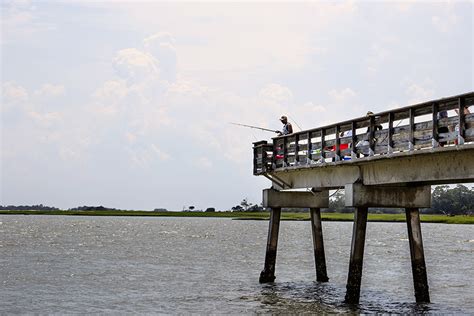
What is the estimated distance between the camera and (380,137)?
22.8 m

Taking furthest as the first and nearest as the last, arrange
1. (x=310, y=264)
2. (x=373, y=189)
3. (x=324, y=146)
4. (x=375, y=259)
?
(x=375, y=259), (x=310, y=264), (x=324, y=146), (x=373, y=189)

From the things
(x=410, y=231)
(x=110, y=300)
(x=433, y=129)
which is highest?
(x=433, y=129)

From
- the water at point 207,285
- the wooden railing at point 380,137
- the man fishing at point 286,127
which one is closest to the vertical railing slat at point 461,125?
the wooden railing at point 380,137

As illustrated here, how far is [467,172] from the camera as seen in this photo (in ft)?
63.1

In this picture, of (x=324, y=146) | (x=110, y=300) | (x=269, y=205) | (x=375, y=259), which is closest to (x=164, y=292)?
(x=110, y=300)

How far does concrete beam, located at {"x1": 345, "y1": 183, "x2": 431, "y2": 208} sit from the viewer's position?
78.8ft

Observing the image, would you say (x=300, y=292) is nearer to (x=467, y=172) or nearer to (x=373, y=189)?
(x=373, y=189)

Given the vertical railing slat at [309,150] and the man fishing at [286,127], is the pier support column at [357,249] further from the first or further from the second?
the man fishing at [286,127]

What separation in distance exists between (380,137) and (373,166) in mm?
1411

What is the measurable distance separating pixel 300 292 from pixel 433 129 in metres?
12.7

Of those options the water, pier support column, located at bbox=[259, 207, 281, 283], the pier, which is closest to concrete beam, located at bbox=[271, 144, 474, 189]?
the pier

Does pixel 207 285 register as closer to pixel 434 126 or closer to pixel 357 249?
pixel 357 249

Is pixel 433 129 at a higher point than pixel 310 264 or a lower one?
higher

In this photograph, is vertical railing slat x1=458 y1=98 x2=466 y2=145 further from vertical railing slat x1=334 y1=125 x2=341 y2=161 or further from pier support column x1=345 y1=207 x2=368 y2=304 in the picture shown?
vertical railing slat x1=334 y1=125 x2=341 y2=161
